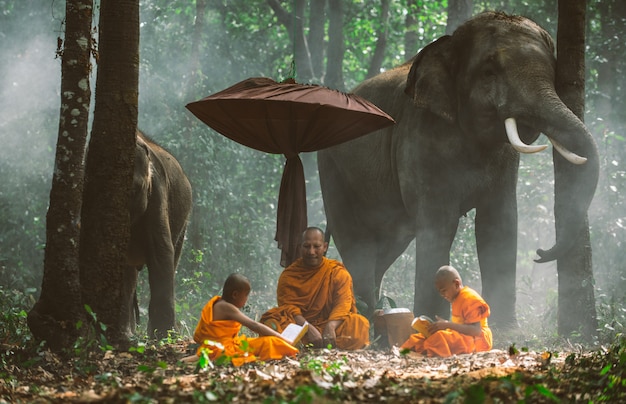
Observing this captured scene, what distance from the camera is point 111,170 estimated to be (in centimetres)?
777

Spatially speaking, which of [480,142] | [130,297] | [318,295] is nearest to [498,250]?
[480,142]

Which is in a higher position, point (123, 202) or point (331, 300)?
point (123, 202)

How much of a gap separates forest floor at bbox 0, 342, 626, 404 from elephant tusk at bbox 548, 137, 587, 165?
6.12 feet

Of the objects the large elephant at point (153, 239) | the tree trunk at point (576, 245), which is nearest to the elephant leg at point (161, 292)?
the large elephant at point (153, 239)

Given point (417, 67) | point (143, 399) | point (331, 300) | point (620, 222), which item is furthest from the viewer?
point (620, 222)

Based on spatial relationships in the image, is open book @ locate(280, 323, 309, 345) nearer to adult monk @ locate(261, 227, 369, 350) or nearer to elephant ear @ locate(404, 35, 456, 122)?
adult monk @ locate(261, 227, 369, 350)

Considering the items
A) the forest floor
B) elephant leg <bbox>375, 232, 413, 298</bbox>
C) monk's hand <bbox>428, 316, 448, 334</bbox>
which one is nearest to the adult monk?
monk's hand <bbox>428, 316, 448, 334</bbox>

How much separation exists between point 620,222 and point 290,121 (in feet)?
23.1

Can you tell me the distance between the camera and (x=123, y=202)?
7820 mm

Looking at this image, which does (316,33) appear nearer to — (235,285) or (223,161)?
(223,161)

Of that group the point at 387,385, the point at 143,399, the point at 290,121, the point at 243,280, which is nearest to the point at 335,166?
the point at 290,121

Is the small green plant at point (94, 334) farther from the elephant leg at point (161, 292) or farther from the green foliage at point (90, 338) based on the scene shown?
the elephant leg at point (161, 292)

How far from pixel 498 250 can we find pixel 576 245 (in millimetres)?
1068

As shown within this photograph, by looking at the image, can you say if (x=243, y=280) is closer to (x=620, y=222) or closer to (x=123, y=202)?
(x=123, y=202)
